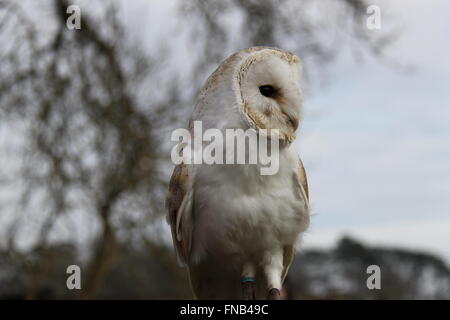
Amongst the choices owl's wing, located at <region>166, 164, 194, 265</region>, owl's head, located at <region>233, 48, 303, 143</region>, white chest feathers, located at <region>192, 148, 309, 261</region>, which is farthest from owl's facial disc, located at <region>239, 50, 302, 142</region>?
owl's wing, located at <region>166, 164, 194, 265</region>

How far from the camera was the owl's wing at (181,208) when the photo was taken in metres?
2.33

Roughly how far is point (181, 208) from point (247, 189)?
0.27 metres

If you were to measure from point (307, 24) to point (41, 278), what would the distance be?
3437mm

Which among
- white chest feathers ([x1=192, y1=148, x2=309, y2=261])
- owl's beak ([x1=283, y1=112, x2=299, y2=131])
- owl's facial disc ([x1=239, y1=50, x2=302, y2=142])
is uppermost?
owl's facial disc ([x1=239, y1=50, x2=302, y2=142])

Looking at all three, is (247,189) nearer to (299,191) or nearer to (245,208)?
(245,208)

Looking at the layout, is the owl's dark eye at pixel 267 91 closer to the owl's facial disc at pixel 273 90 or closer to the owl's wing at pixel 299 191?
the owl's facial disc at pixel 273 90

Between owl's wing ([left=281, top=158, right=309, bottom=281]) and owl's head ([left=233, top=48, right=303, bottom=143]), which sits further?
owl's wing ([left=281, top=158, right=309, bottom=281])

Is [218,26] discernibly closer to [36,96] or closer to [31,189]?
[36,96]

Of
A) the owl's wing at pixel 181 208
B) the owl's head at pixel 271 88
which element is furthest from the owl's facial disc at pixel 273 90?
the owl's wing at pixel 181 208

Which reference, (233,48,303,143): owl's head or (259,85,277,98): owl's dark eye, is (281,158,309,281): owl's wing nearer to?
(233,48,303,143): owl's head

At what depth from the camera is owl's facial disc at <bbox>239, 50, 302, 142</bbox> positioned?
7.47 feet

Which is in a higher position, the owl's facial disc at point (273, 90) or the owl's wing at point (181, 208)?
the owl's facial disc at point (273, 90)

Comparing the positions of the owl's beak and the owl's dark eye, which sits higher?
the owl's dark eye

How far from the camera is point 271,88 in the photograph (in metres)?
2.32
